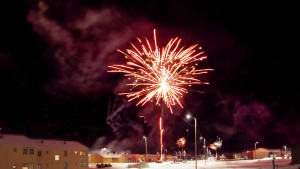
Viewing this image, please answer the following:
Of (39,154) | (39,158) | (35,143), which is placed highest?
(35,143)

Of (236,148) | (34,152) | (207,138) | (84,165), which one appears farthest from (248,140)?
(34,152)

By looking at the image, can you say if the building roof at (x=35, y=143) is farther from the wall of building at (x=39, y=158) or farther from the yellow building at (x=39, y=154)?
the wall of building at (x=39, y=158)

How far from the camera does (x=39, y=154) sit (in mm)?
68375

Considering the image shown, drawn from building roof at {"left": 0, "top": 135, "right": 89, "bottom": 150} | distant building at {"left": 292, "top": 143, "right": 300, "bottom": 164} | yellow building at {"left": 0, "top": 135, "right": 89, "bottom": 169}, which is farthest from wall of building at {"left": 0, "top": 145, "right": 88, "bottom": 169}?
distant building at {"left": 292, "top": 143, "right": 300, "bottom": 164}

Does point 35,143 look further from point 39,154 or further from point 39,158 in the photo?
point 39,158

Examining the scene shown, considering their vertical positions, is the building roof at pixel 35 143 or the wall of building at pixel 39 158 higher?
the building roof at pixel 35 143

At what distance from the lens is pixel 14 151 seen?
200 ft

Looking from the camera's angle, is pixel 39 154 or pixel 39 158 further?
pixel 39 154

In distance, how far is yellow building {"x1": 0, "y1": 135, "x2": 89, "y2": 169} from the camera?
60.0m

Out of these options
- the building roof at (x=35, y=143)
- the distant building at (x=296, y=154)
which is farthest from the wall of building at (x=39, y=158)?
the distant building at (x=296, y=154)

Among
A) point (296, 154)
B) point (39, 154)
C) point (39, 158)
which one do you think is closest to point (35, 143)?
point (39, 154)

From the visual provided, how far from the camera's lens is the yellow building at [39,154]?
5997 cm

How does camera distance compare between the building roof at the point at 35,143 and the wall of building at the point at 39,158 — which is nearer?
the wall of building at the point at 39,158

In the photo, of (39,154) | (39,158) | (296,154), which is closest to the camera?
(296,154)
